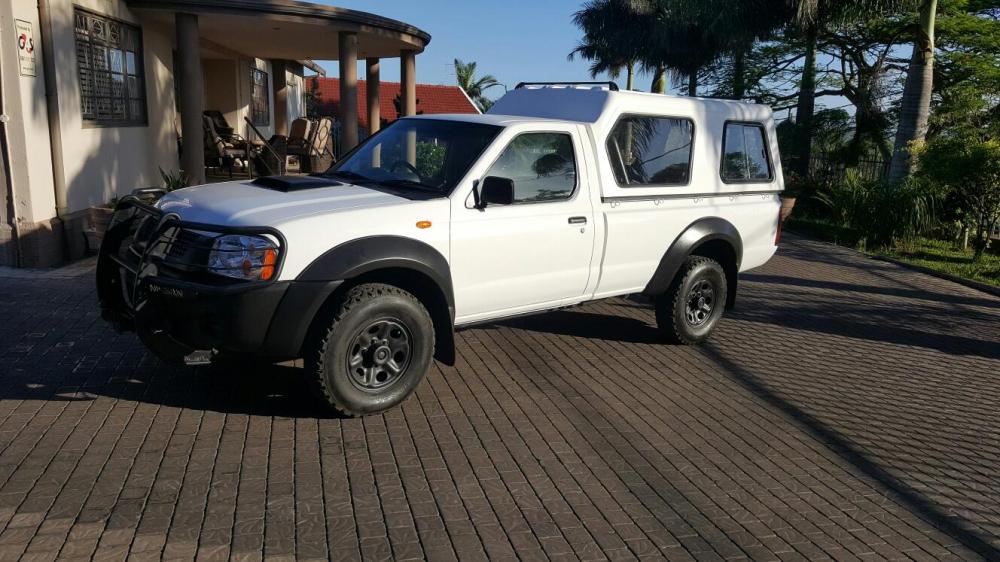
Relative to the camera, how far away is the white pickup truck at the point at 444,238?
4.70 m

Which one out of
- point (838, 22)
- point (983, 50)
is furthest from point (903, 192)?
point (983, 50)

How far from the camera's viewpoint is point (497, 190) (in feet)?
17.4

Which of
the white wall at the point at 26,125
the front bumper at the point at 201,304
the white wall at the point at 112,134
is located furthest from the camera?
the white wall at the point at 112,134

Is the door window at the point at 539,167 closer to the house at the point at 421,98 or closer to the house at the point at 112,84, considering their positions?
the house at the point at 112,84

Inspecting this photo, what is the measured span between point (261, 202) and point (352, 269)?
749 millimetres

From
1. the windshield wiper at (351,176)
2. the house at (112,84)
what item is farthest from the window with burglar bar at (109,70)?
the windshield wiper at (351,176)

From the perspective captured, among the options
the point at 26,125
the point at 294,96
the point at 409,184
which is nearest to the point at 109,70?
the point at 26,125

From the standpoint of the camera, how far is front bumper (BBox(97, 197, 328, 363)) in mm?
4574

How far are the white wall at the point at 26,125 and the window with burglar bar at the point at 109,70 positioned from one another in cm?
105

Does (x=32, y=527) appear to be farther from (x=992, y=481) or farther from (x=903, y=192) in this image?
(x=903, y=192)

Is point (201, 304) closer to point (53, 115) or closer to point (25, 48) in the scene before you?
point (25, 48)

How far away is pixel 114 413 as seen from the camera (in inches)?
201

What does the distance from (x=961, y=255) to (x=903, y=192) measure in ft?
4.83

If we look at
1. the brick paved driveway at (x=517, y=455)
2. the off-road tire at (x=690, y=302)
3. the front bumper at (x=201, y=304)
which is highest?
the front bumper at (x=201, y=304)
